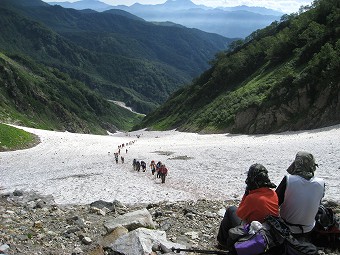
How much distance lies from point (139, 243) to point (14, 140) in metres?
58.2

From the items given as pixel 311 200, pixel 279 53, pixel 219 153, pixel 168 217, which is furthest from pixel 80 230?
A: pixel 279 53

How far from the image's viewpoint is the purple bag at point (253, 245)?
24.7ft

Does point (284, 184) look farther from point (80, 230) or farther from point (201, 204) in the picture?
point (201, 204)

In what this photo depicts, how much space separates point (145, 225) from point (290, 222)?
13.8 ft

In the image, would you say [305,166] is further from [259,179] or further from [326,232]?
[326,232]

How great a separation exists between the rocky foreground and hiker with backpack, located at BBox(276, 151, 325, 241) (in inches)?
47.5

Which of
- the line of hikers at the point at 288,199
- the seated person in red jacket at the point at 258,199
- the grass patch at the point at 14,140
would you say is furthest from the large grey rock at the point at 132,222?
the grass patch at the point at 14,140

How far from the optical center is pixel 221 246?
9922 millimetres

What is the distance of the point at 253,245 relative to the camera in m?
7.53

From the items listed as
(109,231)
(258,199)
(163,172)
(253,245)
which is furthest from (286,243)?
(163,172)

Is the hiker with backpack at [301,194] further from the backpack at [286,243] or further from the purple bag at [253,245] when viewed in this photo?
the purple bag at [253,245]

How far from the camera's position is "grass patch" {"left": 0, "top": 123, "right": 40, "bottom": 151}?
57.5 metres

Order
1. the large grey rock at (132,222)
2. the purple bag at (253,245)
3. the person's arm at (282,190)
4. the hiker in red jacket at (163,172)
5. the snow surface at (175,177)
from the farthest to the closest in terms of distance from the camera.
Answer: the hiker in red jacket at (163,172)
the snow surface at (175,177)
the large grey rock at (132,222)
the person's arm at (282,190)
the purple bag at (253,245)

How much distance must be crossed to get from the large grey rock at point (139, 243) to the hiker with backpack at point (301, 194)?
3.02 m
